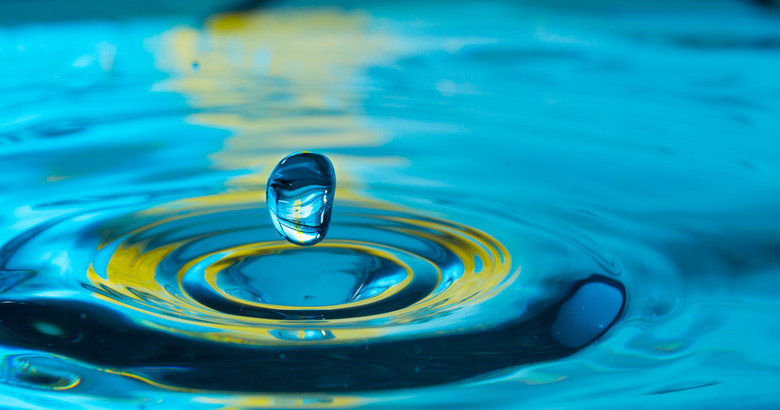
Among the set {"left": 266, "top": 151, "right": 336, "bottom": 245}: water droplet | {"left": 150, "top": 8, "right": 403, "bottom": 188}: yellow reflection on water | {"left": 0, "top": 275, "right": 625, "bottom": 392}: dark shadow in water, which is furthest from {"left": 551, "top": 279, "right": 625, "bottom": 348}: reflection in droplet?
{"left": 150, "top": 8, "right": 403, "bottom": 188}: yellow reflection on water

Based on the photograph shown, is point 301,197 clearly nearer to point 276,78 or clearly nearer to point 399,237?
point 399,237

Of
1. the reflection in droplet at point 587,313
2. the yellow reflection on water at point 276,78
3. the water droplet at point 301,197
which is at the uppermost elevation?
the yellow reflection on water at point 276,78

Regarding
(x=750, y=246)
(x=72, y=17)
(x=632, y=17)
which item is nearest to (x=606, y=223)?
(x=750, y=246)

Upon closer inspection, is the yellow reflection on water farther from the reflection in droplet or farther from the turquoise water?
the reflection in droplet

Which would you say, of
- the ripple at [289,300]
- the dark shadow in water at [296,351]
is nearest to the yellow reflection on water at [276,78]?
the ripple at [289,300]

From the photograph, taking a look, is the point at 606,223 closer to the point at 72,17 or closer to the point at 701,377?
the point at 701,377

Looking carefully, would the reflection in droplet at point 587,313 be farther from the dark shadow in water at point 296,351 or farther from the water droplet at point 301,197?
the water droplet at point 301,197

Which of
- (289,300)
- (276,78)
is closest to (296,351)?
(289,300)
